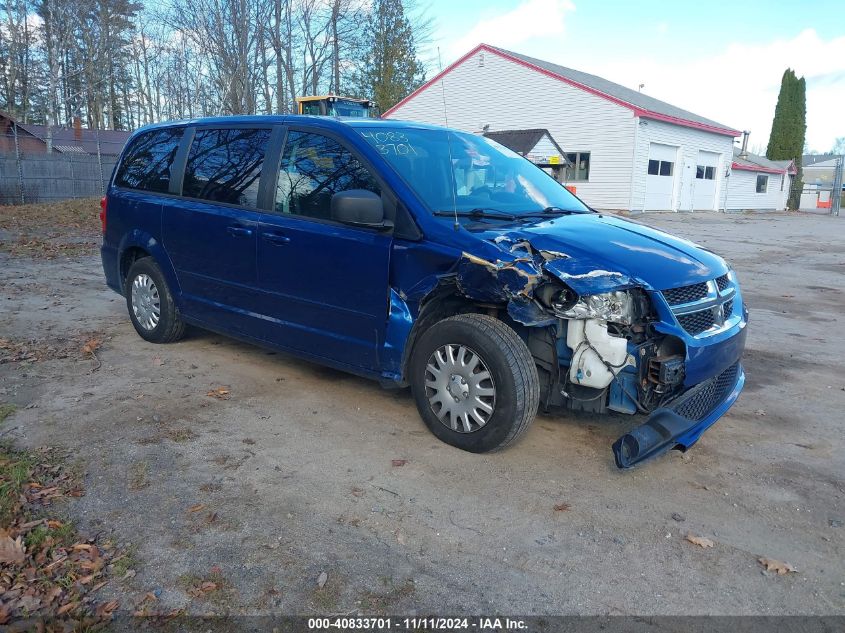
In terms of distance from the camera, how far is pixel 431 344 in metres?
3.98

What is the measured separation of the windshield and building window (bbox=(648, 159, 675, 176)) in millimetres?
27104

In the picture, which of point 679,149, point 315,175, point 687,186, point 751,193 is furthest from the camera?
point 751,193

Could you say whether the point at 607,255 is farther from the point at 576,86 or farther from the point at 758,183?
the point at 758,183

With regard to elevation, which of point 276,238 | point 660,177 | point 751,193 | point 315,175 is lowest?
point 276,238

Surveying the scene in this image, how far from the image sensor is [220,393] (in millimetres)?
4934

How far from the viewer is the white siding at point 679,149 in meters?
28.6

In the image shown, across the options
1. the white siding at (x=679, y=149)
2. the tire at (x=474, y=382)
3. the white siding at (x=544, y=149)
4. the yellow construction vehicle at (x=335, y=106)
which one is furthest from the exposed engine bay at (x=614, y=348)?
the white siding at (x=679, y=149)

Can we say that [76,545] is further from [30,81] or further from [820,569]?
[30,81]

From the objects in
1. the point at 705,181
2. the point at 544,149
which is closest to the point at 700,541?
the point at 544,149

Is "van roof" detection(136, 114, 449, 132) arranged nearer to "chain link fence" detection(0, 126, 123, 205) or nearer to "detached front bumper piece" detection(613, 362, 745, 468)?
"detached front bumper piece" detection(613, 362, 745, 468)

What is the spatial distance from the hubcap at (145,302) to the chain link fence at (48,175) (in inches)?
670

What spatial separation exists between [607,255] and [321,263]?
1.86 metres

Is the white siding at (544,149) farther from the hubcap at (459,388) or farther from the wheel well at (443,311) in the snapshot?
the hubcap at (459,388)

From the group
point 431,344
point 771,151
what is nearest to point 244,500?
point 431,344
